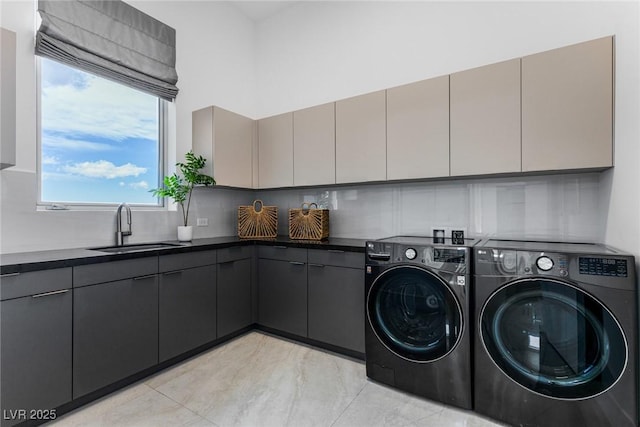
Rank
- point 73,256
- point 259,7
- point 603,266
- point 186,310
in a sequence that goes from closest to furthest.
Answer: point 603,266 → point 73,256 → point 186,310 → point 259,7

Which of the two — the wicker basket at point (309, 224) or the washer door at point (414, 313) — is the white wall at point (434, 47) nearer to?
the washer door at point (414, 313)

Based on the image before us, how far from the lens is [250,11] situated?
3.50 m

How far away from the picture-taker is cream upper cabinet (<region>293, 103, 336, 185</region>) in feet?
8.92

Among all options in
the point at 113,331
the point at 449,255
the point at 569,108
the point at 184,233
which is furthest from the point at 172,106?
the point at 569,108

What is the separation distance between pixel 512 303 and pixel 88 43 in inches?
127

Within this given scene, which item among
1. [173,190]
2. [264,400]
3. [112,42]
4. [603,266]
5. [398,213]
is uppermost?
[112,42]

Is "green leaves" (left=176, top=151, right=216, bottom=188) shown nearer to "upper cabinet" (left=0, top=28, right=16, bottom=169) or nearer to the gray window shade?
the gray window shade

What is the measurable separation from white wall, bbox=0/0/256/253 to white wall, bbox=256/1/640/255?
0.36 meters

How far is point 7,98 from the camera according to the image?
5.17 feet

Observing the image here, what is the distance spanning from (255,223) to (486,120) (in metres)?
2.16

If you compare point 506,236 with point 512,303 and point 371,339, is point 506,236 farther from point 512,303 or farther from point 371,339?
point 371,339

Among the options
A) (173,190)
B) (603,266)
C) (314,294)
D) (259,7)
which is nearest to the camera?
(603,266)

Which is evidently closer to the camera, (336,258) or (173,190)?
(336,258)

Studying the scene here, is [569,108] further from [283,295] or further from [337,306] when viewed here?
[283,295]
